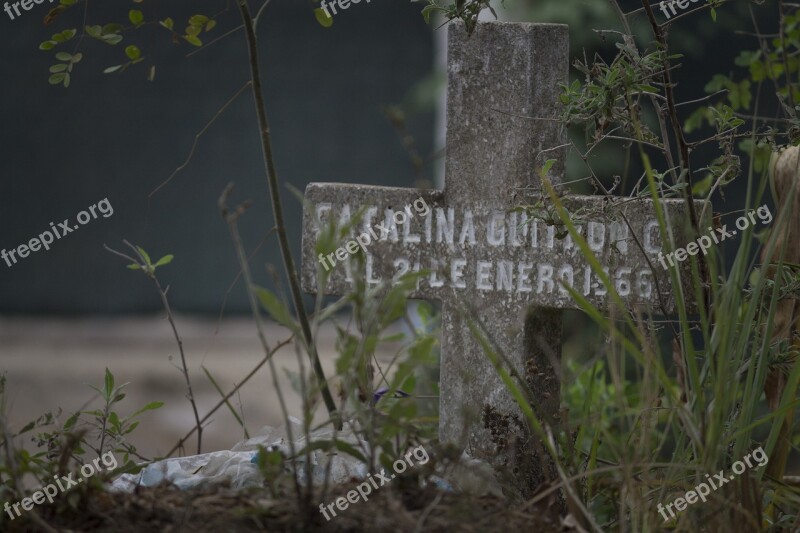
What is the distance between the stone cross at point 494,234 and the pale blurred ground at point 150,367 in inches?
88.7

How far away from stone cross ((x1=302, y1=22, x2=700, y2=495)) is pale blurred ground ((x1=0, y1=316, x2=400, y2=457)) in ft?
7.39

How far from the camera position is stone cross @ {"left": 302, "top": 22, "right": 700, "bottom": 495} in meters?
2.18

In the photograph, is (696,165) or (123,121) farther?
(123,121)

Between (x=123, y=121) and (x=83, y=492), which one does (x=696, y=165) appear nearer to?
(x=83, y=492)

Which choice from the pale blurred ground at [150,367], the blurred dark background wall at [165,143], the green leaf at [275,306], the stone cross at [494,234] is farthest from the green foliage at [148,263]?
the blurred dark background wall at [165,143]

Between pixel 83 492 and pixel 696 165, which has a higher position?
pixel 696 165

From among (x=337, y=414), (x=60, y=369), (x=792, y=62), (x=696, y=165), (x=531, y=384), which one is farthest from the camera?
(x=60, y=369)

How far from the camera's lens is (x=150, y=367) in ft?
18.2

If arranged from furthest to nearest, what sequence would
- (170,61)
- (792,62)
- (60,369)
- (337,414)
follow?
(170,61)
(60,369)
(792,62)
(337,414)

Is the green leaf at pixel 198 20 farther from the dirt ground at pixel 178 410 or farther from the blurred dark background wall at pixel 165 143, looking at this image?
the blurred dark background wall at pixel 165 143

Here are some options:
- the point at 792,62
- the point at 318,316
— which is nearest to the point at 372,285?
the point at 318,316

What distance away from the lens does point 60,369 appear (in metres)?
5.50

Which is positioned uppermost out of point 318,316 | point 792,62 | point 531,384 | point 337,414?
point 792,62

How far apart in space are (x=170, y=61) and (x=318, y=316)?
5025mm
